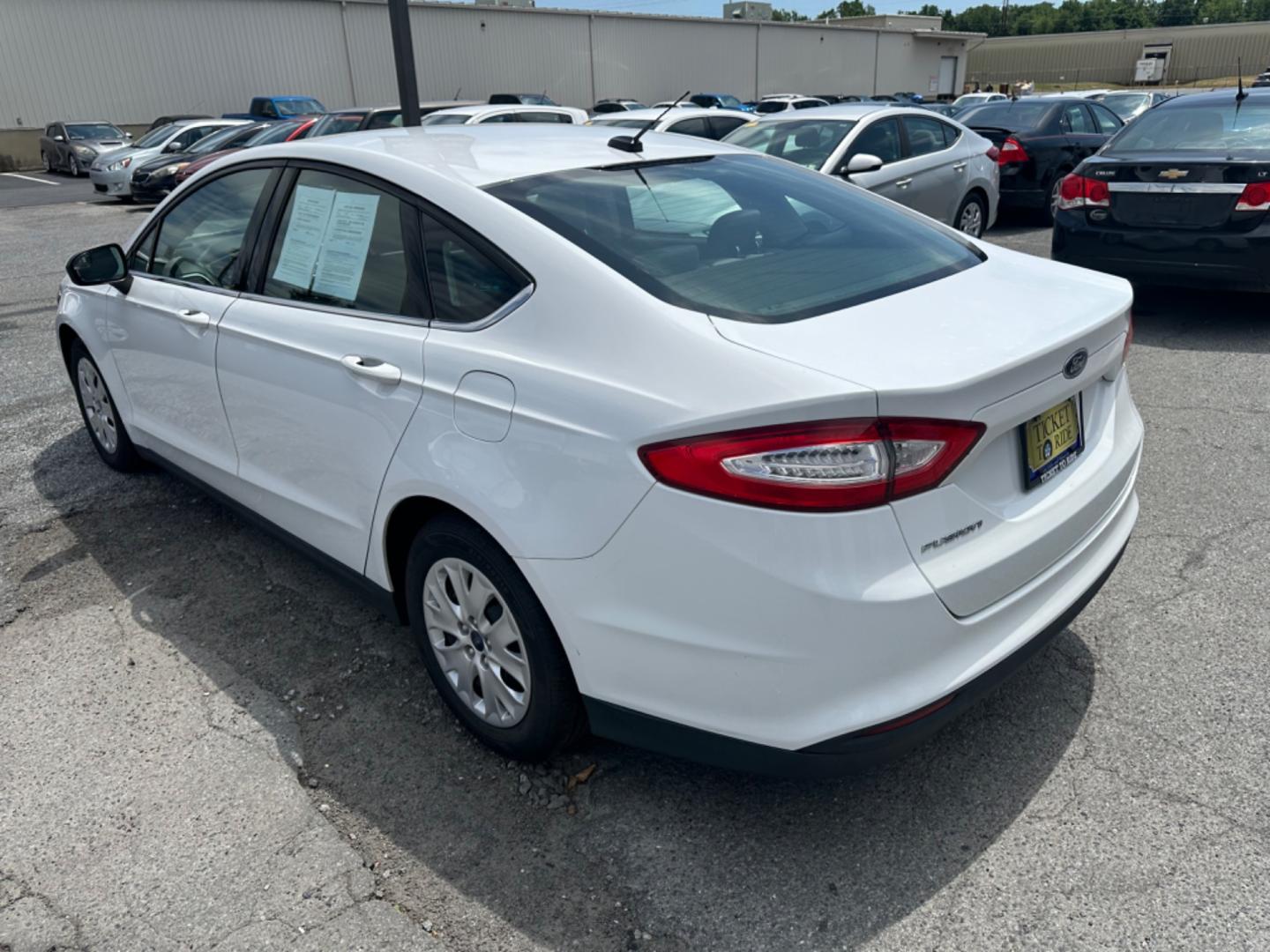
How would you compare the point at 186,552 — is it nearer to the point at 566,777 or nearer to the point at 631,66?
the point at 566,777

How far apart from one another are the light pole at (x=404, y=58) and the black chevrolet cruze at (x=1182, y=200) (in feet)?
19.2

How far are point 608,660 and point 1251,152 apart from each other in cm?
621

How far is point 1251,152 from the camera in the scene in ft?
20.7

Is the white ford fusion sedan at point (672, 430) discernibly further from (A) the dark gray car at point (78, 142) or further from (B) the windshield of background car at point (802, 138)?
(A) the dark gray car at point (78, 142)

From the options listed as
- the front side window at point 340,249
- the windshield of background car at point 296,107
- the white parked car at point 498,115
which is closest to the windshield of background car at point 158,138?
the windshield of background car at point 296,107

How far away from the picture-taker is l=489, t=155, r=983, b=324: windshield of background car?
8.01 ft

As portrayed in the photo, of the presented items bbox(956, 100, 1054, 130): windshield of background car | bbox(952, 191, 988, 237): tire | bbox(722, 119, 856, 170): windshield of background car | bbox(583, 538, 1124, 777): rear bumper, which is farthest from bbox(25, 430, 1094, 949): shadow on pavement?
bbox(956, 100, 1054, 130): windshield of background car

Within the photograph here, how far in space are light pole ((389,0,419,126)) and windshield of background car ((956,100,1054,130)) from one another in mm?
6735

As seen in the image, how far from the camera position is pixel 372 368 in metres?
2.73

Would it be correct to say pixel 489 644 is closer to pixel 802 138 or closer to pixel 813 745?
pixel 813 745

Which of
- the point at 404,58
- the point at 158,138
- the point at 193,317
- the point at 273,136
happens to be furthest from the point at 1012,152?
the point at 158,138

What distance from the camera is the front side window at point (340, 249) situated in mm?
2838

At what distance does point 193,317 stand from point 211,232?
0.37m

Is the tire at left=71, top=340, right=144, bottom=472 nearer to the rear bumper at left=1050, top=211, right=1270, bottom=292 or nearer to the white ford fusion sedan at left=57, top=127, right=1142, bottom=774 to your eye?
the white ford fusion sedan at left=57, top=127, right=1142, bottom=774
